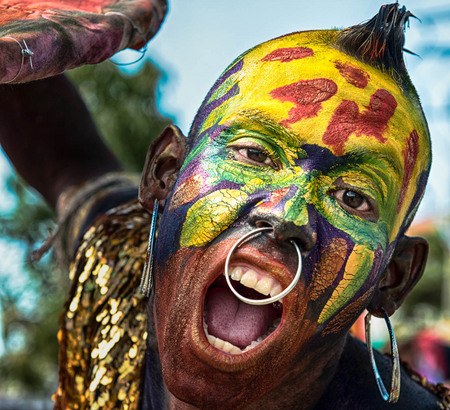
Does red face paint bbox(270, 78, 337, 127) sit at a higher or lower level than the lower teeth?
higher

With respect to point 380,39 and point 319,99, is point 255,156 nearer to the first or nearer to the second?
point 319,99

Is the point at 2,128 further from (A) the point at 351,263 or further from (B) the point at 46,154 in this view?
(A) the point at 351,263

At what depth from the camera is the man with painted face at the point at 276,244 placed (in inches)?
85.4

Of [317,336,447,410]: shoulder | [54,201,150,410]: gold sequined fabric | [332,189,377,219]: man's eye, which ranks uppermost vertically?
[332,189,377,219]: man's eye

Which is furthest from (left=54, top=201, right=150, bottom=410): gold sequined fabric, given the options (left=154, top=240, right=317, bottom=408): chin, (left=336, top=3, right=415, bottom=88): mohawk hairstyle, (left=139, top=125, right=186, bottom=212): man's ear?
(left=336, top=3, right=415, bottom=88): mohawk hairstyle

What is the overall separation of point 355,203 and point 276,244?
0.41 m

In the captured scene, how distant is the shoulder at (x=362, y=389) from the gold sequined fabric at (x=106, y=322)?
827mm

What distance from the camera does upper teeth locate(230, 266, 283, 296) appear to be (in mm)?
2115

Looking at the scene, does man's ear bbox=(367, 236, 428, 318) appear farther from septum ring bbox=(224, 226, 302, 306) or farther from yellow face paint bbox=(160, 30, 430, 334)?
septum ring bbox=(224, 226, 302, 306)

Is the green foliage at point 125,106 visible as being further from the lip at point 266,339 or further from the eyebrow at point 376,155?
the lip at point 266,339

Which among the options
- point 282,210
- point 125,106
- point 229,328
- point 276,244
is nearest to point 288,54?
point 282,210

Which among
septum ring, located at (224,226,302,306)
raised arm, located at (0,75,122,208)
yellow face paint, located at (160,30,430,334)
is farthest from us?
raised arm, located at (0,75,122,208)

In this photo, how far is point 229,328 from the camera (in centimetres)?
221

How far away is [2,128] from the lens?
11.4ft
